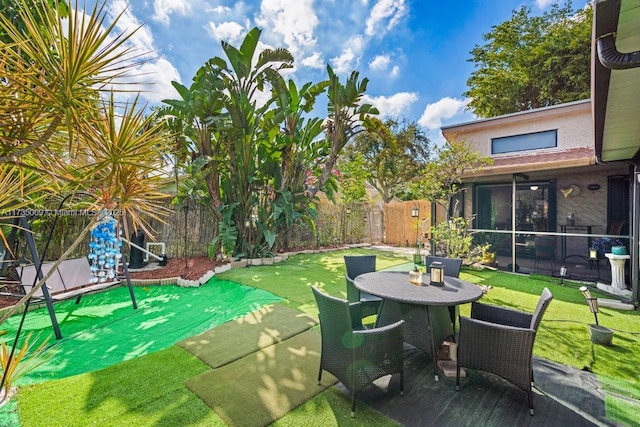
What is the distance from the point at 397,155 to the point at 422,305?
1666 centimetres

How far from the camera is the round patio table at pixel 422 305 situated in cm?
288

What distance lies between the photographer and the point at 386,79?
12617 mm

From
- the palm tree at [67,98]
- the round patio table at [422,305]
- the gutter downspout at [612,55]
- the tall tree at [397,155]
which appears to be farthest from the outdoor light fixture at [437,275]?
the tall tree at [397,155]

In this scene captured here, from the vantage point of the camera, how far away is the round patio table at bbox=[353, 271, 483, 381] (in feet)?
9.45

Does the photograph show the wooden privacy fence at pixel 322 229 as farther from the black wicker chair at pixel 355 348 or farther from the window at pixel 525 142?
the black wicker chair at pixel 355 348

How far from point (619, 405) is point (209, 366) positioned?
387 cm

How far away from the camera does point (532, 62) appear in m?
16.7

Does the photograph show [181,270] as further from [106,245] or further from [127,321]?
[106,245]

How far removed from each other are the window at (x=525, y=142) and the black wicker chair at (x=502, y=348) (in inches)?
354

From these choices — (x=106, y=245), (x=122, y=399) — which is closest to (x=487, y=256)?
(x=122, y=399)

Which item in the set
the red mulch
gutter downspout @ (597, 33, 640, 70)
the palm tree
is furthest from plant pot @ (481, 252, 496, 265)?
the palm tree

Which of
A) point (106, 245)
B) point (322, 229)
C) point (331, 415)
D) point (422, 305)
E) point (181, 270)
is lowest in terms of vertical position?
point (331, 415)

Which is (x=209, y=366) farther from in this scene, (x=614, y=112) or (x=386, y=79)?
(x=386, y=79)

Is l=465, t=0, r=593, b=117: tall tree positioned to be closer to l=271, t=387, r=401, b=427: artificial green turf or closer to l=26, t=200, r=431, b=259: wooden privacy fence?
l=26, t=200, r=431, b=259: wooden privacy fence
